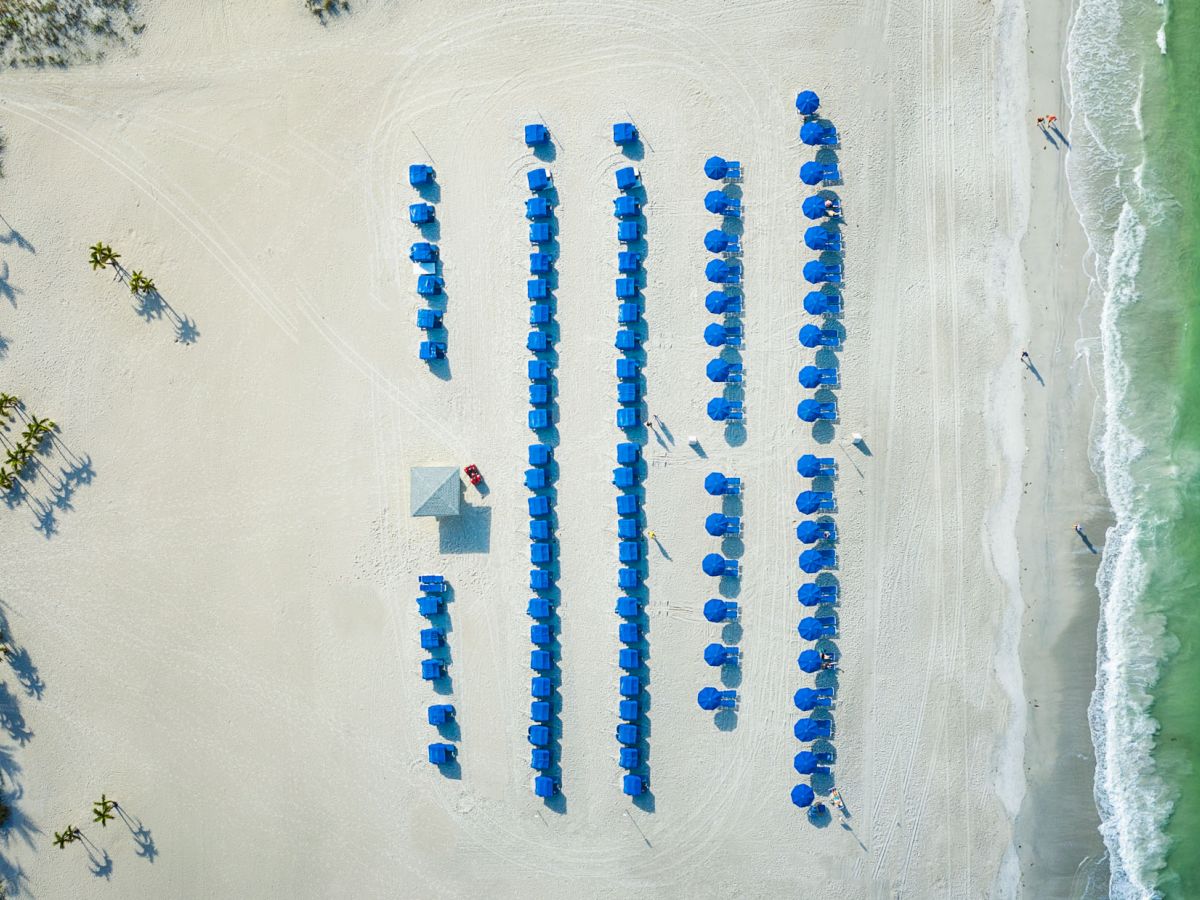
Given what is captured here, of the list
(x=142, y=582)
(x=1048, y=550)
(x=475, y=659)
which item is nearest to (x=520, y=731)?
(x=475, y=659)

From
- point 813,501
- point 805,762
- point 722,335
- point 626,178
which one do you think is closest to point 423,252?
point 626,178

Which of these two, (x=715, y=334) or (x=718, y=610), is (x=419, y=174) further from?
Result: (x=718, y=610)

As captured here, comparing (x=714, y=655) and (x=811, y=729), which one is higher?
(x=714, y=655)

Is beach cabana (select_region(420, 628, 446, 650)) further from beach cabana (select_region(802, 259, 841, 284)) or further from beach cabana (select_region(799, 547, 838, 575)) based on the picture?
beach cabana (select_region(802, 259, 841, 284))

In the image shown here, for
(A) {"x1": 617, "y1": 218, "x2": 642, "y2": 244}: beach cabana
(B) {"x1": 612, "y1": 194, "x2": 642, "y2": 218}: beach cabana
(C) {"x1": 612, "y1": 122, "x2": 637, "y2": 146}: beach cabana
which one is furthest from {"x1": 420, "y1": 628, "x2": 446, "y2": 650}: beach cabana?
(C) {"x1": 612, "y1": 122, "x2": 637, "y2": 146}: beach cabana

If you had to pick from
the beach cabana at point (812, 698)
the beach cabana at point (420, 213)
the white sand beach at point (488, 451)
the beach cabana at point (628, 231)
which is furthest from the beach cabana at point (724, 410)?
the beach cabana at point (420, 213)

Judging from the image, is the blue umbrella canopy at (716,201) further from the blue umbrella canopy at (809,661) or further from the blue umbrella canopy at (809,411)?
the blue umbrella canopy at (809,661)

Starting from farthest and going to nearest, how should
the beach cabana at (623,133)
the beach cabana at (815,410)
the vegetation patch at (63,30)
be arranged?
the vegetation patch at (63,30) < the beach cabana at (815,410) < the beach cabana at (623,133)
